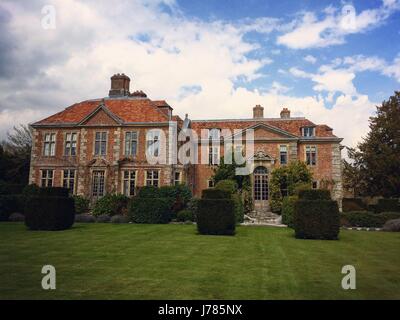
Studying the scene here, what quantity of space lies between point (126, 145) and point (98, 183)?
4006mm

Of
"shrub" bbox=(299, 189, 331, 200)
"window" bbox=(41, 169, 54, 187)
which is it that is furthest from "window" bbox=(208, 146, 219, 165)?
"shrub" bbox=(299, 189, 331, 200)

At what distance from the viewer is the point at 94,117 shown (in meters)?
29.6

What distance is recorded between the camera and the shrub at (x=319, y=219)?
1595cm

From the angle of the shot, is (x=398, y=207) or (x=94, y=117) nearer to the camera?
(x=398, y=207)

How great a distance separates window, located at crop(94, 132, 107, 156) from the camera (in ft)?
95.8

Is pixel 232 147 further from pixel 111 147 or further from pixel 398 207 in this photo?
pixel 398 207

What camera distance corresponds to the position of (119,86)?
109ft

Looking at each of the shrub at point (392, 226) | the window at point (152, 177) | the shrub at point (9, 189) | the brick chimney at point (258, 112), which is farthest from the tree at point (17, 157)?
the shrub at point (392, 226)

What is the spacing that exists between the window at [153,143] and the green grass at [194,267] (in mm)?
13360

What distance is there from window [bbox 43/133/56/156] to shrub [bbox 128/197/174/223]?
11338mm

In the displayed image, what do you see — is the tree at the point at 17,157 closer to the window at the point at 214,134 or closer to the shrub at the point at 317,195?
the window at the point at 214,134
